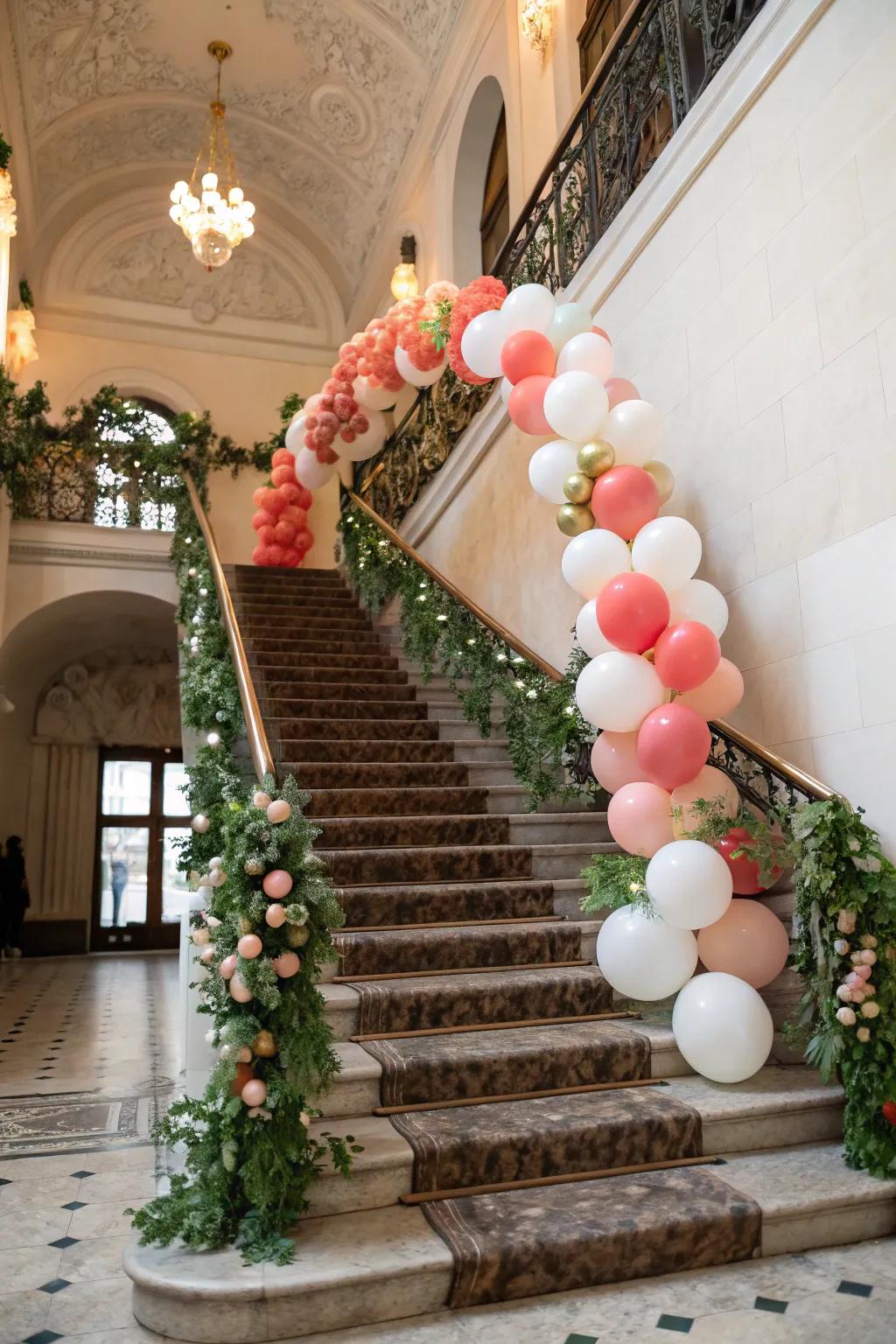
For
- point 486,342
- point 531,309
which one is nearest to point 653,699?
point 531,309

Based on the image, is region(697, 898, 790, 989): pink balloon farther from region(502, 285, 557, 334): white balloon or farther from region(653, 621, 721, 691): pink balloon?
region(502, 285, 557, 334): white balloon

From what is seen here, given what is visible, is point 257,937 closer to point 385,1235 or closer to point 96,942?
point 385,1235

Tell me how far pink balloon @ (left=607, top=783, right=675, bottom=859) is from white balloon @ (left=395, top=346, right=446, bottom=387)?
4.55m

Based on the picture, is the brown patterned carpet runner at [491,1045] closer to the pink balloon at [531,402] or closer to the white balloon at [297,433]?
the pink balloon at [531,402]

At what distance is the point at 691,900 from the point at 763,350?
2586 millimetres

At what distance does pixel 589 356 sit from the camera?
4695mm

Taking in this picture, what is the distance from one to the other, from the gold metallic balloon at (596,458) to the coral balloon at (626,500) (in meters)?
0.07

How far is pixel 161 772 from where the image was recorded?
48.3 feet

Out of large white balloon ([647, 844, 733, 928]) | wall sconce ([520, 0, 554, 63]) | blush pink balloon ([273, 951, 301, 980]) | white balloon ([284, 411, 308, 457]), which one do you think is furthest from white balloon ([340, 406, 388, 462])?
blush pink balloon ([273, 951, 301, 980])

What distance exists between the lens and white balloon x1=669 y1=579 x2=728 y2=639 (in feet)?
13.7

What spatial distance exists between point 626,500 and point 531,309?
1.29m

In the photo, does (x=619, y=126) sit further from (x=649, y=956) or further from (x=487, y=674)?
(x=649, y=956)

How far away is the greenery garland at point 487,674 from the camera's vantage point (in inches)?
224

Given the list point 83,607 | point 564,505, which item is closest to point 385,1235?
point 564,505
